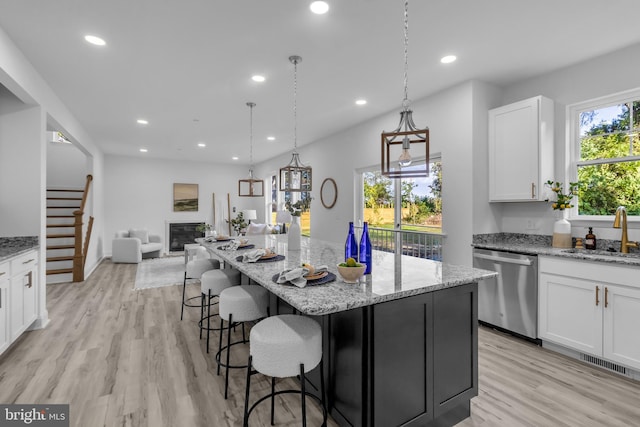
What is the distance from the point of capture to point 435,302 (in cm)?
179

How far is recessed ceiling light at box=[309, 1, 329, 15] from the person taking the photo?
223 centimetres

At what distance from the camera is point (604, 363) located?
2568 mm

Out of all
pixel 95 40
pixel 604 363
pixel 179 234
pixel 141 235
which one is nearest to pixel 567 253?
pixel 604 363

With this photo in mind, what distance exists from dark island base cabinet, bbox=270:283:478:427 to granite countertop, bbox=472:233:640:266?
4.63ft

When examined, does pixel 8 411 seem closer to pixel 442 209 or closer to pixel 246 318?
pixel 246 318

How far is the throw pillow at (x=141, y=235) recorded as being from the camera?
765 cm

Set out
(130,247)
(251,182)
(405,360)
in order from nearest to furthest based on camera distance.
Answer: (405,360)
(251,182)
(130,247)

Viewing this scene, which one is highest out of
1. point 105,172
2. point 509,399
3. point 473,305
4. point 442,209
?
point 105,172

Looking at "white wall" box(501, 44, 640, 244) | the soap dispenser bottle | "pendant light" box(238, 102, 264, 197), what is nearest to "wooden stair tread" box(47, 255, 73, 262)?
"pendant light" box(238, 102, 264, 197)

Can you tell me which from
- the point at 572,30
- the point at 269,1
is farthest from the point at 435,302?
the point at 572,30

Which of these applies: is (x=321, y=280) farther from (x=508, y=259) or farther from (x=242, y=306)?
(x=508, y=259)

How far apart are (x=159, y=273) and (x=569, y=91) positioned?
22.3ft

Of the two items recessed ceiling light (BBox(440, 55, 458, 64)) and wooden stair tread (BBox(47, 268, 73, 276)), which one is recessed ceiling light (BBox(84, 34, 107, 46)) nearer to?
recessed ceiling light (BBox(440, 55, 458, 64))

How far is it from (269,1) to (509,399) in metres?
3.20
